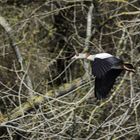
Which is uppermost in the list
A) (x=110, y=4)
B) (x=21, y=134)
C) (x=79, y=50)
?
(x=110, y=4)

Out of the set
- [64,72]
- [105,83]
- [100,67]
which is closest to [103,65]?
[100,67]

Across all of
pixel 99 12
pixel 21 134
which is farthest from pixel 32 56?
pixel 21 134

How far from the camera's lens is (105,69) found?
16.6ft

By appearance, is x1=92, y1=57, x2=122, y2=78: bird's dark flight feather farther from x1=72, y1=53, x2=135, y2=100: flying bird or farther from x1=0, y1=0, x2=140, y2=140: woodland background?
x1=0, y1=0, x2=140, y2=140: woodland background

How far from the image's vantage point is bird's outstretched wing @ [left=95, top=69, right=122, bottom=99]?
5320 mm

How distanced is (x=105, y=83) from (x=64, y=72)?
1.82m

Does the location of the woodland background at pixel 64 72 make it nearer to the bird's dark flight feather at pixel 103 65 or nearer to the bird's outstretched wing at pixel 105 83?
the bird's outstretched wing at pixel 105 83

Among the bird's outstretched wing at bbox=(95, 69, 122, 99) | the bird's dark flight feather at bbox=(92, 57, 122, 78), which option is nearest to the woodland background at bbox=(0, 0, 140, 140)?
the bird's outstretched wing at bbox=(95, 69, 122, 99)

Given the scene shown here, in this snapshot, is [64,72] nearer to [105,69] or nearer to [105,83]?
[105,83]

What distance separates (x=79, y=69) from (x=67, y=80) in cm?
49

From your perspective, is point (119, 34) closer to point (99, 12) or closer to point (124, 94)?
point (99, 12)

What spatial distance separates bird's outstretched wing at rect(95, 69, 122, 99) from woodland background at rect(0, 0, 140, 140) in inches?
6.8

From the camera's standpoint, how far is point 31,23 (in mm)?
7465

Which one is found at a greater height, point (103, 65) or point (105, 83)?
point (103, 65)
